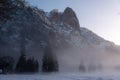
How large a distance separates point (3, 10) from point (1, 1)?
72.0 inches

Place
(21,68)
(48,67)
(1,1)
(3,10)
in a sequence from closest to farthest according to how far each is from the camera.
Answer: (1,1) → (3,10) → (21,68) → (48,67)

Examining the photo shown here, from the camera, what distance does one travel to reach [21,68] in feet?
414

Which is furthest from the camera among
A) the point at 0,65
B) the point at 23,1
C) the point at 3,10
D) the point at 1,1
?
the point at 0,65

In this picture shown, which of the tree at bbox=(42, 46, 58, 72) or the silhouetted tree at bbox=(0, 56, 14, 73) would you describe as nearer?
the silhouetted tree at bbox=(0, 56, 14, 73)

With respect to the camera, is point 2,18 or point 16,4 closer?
point 16,4

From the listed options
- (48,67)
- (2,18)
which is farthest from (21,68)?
(2,18)

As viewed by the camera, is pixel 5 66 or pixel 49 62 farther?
pixel 49 62

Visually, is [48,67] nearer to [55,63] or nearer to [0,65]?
[55,63]

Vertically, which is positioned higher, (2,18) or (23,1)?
(23,1)

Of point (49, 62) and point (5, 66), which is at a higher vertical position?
point (49, 62)

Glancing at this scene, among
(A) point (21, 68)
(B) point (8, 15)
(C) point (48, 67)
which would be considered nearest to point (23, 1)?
(B) point (8, 15)

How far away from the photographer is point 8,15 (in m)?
28.8

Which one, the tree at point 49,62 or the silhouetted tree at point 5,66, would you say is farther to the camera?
the tree at point 49,62

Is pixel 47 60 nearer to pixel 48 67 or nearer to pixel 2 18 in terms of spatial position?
pixel 48 67
